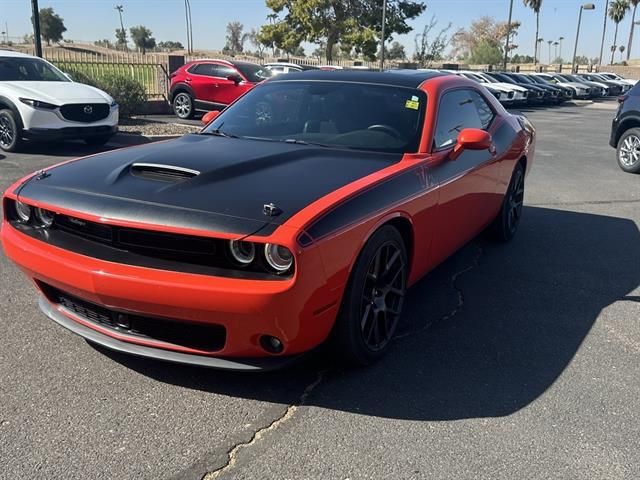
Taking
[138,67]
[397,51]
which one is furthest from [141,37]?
[138,67]

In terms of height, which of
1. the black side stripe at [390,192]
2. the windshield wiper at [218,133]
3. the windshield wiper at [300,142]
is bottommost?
the black side stripe at [390,192]

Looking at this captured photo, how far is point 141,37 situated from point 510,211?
9719cm

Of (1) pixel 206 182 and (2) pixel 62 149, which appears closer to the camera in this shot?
(1) pixel 206 182

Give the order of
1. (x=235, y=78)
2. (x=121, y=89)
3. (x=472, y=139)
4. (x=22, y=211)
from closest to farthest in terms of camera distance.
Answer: (x=22, y=211), (x=472, y=139), (x=121, y=89), (x=235, y=78)

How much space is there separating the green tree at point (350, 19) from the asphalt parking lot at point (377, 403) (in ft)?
121

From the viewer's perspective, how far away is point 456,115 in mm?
4461

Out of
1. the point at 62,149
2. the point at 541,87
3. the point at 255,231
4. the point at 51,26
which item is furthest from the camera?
the point at 51,26

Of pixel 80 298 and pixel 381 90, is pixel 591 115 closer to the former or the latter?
pixel 381 90

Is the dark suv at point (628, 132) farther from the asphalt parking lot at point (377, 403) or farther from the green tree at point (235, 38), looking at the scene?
the green tree at point (235, 38)

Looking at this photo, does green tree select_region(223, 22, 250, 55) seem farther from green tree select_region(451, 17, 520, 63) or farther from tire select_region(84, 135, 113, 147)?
tire select_region(84, 135, 113, 147)

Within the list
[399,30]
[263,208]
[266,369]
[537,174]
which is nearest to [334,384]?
[266,369]

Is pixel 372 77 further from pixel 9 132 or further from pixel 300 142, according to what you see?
pixel 9 132

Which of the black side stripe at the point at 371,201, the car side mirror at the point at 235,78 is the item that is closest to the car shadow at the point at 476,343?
the black side stripe at the point at 371,201

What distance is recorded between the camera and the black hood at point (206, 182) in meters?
2.72
